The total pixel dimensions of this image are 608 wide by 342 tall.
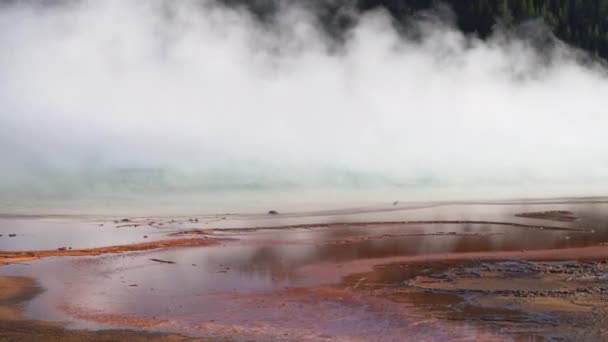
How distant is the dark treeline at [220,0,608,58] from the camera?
165 ft

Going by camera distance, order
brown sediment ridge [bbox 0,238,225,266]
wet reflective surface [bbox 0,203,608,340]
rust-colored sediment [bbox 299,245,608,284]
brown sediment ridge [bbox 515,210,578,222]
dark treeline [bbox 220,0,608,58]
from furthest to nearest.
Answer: dark treeline [bbox 220,0,608,58]
brown sediment ridge [bbox 515,210,578,222]
brown sediment ridge [bbox 0,238,225,266]
rust-colored sediment [bbox 299,245,608,284]
wet reflective surface [bbox 0,203,608,340]

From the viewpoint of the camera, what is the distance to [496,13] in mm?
50875

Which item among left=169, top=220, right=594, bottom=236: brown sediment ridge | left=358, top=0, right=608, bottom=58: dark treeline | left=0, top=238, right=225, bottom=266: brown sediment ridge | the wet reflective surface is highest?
left=358, top=0, right=608, bottom=58: dark treeline

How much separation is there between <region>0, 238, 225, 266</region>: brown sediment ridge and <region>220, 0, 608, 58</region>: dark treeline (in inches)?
1334

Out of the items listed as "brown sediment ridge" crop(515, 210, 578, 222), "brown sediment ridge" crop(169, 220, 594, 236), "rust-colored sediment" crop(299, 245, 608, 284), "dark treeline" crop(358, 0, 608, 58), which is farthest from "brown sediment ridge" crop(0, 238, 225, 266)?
"dark treeline" crop(358, 0, 608, 58)

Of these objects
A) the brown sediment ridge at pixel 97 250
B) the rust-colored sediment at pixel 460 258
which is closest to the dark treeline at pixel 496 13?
the brown sediment ridge at pixel 97 250

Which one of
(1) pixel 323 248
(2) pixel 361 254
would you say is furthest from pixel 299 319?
(1) pixel 323 248

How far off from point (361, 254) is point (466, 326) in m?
7.07

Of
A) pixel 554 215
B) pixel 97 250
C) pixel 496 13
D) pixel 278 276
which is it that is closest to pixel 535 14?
pixel 496 13

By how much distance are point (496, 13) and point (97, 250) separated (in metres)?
42.5

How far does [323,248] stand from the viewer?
679 inches

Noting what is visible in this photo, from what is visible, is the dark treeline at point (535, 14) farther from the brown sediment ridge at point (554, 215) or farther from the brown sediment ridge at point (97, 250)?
the brown sediment ridge at point (97, 250)

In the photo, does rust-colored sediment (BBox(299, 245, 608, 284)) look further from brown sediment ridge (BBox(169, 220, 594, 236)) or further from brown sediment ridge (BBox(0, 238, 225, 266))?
brown sediment ridge (BBox(0, 238, 225, 266))

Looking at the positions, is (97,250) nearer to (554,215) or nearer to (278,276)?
(278,276)
